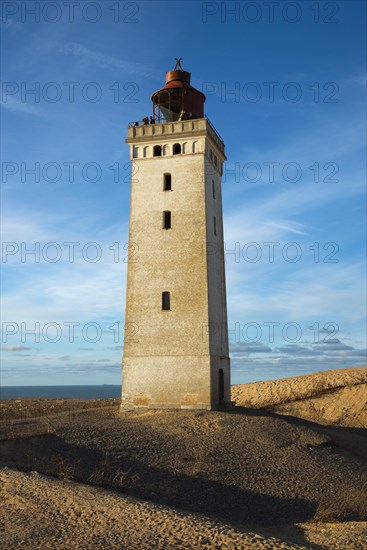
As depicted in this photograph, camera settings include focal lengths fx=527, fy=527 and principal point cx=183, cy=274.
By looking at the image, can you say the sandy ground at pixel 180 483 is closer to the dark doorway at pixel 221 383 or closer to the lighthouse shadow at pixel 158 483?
the lighthouse shadow at pixel 158 483

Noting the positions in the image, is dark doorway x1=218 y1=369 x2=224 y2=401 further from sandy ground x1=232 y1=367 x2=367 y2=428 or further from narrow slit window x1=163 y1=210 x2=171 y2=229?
sandy ground x1=232 y1=367 x2=367 y2=428

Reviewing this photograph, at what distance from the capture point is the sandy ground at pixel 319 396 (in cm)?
3058

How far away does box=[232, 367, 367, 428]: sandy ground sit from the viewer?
30.6 m

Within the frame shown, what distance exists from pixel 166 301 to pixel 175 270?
142 cm

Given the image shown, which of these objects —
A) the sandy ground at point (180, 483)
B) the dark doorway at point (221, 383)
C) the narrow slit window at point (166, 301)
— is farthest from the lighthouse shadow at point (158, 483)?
the dark doorway at point (221, 383)

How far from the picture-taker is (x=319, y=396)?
1337 inches

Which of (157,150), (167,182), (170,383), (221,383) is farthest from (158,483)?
(157,150)

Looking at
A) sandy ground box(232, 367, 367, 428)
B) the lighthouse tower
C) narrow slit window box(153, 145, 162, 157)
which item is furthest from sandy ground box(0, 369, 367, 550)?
narrow slit window box(153, 145, 162, 157)

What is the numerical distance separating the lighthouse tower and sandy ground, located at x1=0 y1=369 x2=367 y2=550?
61.3 inches

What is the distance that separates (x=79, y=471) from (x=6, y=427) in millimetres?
6789

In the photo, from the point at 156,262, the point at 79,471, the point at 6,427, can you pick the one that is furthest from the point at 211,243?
the point at 79,471

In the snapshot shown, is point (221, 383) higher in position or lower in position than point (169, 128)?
lower

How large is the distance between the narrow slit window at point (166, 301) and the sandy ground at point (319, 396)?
42.8ft

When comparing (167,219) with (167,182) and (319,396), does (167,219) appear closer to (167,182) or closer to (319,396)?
(167,182)
